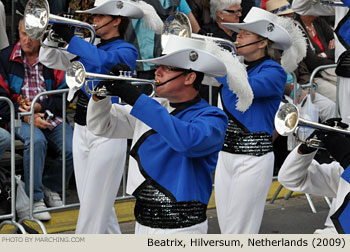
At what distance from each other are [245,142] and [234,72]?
4.69ft

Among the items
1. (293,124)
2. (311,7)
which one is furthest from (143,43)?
(293,124)

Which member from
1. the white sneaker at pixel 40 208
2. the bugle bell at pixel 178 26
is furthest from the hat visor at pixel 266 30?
the white sneaker at pixel 40 208

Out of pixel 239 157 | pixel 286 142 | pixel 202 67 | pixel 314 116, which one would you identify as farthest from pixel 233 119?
pixel 286 142

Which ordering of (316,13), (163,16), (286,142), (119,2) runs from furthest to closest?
(286,142), (163,16), (316,13), (119,2)

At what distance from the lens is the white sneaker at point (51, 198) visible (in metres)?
7.67

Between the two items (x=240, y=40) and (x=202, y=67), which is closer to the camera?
(x=202, y=67)

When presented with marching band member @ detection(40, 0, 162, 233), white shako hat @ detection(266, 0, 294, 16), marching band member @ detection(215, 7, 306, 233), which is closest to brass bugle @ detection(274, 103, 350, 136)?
marching band member @ detection(215, 7, 306, 233)

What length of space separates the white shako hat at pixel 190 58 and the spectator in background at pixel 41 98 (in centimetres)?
287

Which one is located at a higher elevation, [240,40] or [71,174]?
[240,40]

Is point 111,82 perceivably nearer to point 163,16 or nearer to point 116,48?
A: point 116,48

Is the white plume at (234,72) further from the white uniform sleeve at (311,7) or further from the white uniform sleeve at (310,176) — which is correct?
the white uniform sleeve at (311,7)

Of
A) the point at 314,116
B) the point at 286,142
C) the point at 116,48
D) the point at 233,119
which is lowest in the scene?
the point at 286,142

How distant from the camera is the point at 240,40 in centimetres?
671

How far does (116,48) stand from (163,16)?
2.01m
